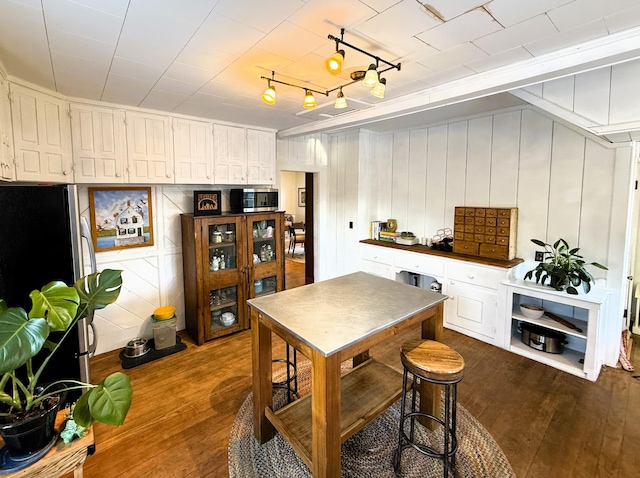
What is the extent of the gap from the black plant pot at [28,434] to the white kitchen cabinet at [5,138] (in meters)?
1.43

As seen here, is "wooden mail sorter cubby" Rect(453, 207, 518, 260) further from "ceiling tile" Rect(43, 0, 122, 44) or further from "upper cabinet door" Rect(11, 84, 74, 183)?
"upper cabinet door" Rect(11, 84, 74, 183)

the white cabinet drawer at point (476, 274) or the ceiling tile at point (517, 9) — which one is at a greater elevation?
the ceiling tile at point (517, 9)

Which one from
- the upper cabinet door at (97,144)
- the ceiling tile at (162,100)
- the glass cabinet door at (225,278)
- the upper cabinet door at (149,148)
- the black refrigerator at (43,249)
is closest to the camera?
the black refrigerator at (43,249)

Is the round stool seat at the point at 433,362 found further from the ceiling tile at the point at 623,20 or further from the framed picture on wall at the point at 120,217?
the framed picture on wall at the point at 120,217

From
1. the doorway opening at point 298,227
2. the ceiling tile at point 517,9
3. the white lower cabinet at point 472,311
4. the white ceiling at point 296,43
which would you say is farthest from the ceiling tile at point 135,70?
the white lower cabinet at point 472,311

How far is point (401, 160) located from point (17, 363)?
4267mm

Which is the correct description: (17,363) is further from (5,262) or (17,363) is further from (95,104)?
(95,104)

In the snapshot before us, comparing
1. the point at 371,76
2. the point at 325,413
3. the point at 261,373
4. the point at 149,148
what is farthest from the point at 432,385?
the point at 149,148

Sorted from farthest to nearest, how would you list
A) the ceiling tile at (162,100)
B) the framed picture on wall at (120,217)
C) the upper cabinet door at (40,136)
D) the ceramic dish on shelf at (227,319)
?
the ceramic dish on shelf at (227,319) → the framed picture on wall at (120,217) → the ceiling tile at (162,100) → the upper cabinet door at (40,136)

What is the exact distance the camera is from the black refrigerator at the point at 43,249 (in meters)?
1.60

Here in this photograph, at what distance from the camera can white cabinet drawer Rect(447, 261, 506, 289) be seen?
3.21m

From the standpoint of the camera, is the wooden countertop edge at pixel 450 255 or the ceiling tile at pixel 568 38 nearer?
the ceiling tile at pixel 568 38

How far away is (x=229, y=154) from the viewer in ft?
11.9

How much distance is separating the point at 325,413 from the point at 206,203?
2.68 meters
